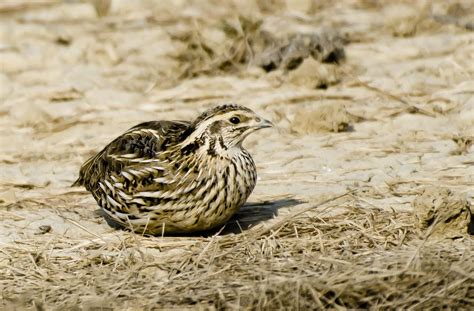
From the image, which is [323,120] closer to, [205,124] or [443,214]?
[205,124]

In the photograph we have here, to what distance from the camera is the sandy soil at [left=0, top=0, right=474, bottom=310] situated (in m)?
7.21

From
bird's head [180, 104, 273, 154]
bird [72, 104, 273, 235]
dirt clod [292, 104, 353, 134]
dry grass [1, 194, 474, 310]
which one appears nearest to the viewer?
dry grass [1, 194, 474, 310]

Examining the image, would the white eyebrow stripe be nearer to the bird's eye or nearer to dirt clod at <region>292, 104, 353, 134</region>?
the bird's eye

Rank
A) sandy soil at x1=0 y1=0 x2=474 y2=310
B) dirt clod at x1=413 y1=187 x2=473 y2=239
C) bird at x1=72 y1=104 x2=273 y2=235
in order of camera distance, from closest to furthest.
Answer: sandy soil at x1=0 y1=0 x2=474 y2=310 → dirt clod at x1=413 y1=187 x2=473 y2=239 → bird at x1=72 y1=104 x2=273 y2=235

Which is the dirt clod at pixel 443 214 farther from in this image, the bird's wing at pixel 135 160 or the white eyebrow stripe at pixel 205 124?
the bird's wing at pixel 135 160

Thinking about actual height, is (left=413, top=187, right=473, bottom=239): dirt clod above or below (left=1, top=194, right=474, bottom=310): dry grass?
above

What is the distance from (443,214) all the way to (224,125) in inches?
66.0

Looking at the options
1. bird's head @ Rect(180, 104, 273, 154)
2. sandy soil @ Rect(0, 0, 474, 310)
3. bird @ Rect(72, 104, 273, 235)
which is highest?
bird's head @ Rect(180, 104, 273, 154)

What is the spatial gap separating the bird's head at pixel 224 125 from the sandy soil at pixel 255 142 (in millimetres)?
695

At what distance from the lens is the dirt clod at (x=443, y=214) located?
7.75 m

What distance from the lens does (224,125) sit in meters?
8.17

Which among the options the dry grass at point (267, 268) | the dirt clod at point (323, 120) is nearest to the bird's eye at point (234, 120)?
the dry grass at point (267, 268)

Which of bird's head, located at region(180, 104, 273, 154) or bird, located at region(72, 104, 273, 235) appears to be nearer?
bird, located at region(72, 104, 273, 235)

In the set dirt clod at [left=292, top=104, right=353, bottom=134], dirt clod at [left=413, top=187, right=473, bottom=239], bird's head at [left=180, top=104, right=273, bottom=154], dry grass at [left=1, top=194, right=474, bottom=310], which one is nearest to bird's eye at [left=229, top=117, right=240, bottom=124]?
bird's head at [left=180, top=104, right=273, bottom=154]
